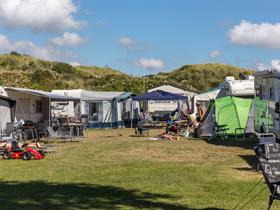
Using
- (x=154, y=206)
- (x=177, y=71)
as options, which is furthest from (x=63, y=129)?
(x=177, y=71)

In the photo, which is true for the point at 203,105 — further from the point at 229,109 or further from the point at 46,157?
the point at 46,157

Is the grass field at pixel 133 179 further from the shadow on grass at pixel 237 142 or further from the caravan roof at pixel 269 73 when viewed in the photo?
the caravan roof at pixel 269 73

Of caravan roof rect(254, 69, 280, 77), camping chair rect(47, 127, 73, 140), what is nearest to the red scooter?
camping chair rect(47, 127, 73, 140)

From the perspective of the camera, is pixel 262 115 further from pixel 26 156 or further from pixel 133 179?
pixel 133 179

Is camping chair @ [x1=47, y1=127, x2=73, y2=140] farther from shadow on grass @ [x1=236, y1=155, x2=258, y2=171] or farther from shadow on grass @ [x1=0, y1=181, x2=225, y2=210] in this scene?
shadow on grass @ [x1=0, y1=181, x2=225, y2=210]

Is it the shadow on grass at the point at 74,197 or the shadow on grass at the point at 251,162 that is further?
the shadow on grass at the point at 251,162

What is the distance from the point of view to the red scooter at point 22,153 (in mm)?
13758

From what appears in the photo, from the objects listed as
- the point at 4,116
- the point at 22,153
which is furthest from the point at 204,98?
the point at 22,153

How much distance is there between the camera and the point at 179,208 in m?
7.33

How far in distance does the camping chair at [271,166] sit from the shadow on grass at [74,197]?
1.56 m

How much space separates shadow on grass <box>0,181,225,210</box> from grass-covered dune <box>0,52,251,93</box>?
3216cm

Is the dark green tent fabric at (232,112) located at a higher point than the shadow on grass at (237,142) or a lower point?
higher

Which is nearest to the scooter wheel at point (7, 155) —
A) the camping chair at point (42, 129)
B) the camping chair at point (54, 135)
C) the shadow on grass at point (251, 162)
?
the camping chair at point (54, 135)

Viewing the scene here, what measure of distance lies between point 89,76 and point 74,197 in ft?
164
